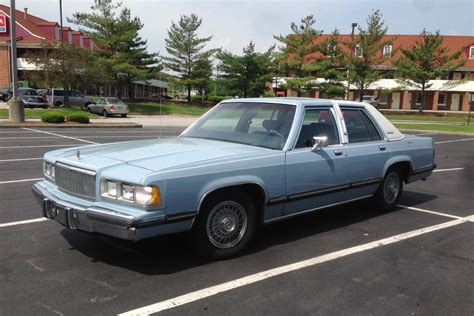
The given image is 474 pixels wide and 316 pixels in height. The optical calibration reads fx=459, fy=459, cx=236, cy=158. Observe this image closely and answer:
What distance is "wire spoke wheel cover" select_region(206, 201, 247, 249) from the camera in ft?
14.6

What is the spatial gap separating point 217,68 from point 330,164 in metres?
44.6

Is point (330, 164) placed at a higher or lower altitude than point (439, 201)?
higher

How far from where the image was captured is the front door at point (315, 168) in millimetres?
4977

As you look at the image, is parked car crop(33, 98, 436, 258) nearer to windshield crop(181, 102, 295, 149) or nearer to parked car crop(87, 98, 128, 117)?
windshield crop(181, 102, 295, 149)

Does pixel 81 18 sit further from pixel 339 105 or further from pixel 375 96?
pixel 339 105

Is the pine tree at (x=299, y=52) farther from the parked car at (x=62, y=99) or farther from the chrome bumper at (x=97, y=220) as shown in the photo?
the chrome bumper at (x=97, y=220)

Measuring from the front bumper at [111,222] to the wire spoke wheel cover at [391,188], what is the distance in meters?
3.60

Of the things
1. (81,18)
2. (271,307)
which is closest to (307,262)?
(271,307)

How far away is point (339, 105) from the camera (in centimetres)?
594

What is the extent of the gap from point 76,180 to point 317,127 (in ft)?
9.27

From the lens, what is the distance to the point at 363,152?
232 inches

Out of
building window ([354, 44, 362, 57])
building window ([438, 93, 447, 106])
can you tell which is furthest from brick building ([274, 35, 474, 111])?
building window ([354, 44, 362, 57])

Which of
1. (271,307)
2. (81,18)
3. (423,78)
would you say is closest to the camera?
(271,307)

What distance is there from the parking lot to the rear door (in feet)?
1.74
